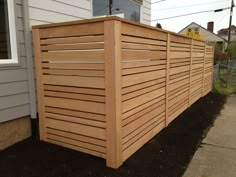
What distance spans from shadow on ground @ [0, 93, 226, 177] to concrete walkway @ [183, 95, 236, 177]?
114 millimetres

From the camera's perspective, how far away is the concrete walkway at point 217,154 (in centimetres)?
266

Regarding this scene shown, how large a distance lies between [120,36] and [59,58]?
90 centimetres

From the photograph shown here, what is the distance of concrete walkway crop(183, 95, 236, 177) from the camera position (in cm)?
266

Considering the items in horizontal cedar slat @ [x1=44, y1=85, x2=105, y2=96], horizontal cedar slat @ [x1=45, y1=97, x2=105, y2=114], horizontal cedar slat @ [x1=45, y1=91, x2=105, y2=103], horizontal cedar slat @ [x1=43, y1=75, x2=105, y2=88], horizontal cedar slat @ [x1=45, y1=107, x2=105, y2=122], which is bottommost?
horizontal cedar slat @ [x1=45, y1=107, x2=105, y2=122]

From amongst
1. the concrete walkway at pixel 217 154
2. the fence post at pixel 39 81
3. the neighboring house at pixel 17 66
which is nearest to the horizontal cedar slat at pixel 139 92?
the concrete walkway at pixel 217 154

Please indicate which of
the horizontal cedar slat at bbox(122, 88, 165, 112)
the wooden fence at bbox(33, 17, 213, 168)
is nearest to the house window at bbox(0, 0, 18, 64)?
the wooden fence at bbox(33, 17, 213, 168)

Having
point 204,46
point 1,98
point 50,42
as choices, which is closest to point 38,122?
point 1,98

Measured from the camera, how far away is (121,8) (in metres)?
5.31

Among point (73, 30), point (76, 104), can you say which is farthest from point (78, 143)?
point (73, 30)

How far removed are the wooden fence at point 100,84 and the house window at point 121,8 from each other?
5.62 ft

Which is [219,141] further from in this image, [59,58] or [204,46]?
[204,46]

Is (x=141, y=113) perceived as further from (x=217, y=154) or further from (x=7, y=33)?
(x=7, y=33)

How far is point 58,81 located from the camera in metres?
2.87

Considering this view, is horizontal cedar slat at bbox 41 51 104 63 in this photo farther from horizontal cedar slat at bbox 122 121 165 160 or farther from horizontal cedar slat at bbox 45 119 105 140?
horizontal cedar slat at bbox 122 121 165 160
